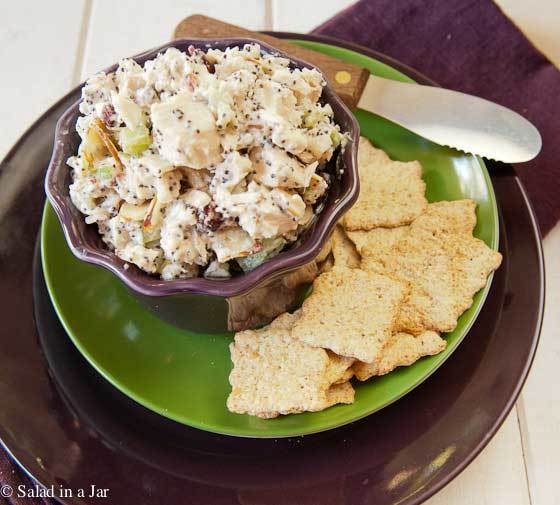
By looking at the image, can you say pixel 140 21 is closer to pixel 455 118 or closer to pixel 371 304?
pixel 455 118

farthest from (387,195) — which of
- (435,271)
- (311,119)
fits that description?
(311,119)

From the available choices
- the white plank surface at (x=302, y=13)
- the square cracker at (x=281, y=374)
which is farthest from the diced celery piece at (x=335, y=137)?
the white plank surface at (x=302, y=13)

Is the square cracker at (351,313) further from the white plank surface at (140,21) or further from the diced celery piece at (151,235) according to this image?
the white plank surface at (140,21)

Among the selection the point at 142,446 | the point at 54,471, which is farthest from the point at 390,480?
the point at 54,471

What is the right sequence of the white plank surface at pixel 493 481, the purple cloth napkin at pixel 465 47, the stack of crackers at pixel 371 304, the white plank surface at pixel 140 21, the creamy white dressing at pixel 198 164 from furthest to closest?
the white plank surface at pixel 140 21 < the purple cloth napkin at pixel 465 47 < the white plank surface at pixel 493 481 < the stack of crackers at pixel 371 304 < the creamy white dressing at pixel 198 164

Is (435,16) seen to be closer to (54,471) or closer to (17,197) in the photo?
(17,197)

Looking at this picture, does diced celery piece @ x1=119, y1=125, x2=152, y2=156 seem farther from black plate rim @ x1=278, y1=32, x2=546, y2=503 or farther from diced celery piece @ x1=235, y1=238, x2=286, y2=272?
black plate rim @ x1=278, y1=32, x2=546, y2=503
